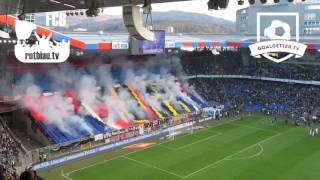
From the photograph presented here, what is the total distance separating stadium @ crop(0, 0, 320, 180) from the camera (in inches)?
933

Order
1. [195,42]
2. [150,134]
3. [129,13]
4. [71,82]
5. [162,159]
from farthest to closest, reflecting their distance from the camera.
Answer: [195,42]
[71,82]
[150,134]
[162,159]
[129,13]

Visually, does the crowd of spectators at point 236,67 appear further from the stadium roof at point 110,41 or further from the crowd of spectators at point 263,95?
the stadium roof at point 110,41

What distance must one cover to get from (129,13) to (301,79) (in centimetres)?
4076

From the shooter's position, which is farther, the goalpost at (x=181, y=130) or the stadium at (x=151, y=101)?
the goalpost at (x=181, y=130)

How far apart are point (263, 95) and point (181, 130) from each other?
51.5ft

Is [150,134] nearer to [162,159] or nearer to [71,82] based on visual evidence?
[162,159]

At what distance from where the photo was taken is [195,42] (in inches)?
1734

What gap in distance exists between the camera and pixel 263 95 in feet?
154

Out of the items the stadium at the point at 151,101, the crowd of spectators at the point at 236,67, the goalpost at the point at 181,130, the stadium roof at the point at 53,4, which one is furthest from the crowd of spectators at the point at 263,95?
the stadium roof at the point at 53,4

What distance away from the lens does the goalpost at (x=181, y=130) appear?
3337 cm

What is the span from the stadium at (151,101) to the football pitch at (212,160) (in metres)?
0.07

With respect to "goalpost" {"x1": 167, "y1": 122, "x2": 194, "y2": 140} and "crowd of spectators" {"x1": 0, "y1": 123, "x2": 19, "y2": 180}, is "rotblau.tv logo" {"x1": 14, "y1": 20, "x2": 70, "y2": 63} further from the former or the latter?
"goalpost" {"x1": 167, "y1": 122, "x2": 194, "y2": 140}

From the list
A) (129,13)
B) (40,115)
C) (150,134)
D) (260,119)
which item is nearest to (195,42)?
(260,119)

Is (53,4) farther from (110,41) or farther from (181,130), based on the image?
(181,130)
